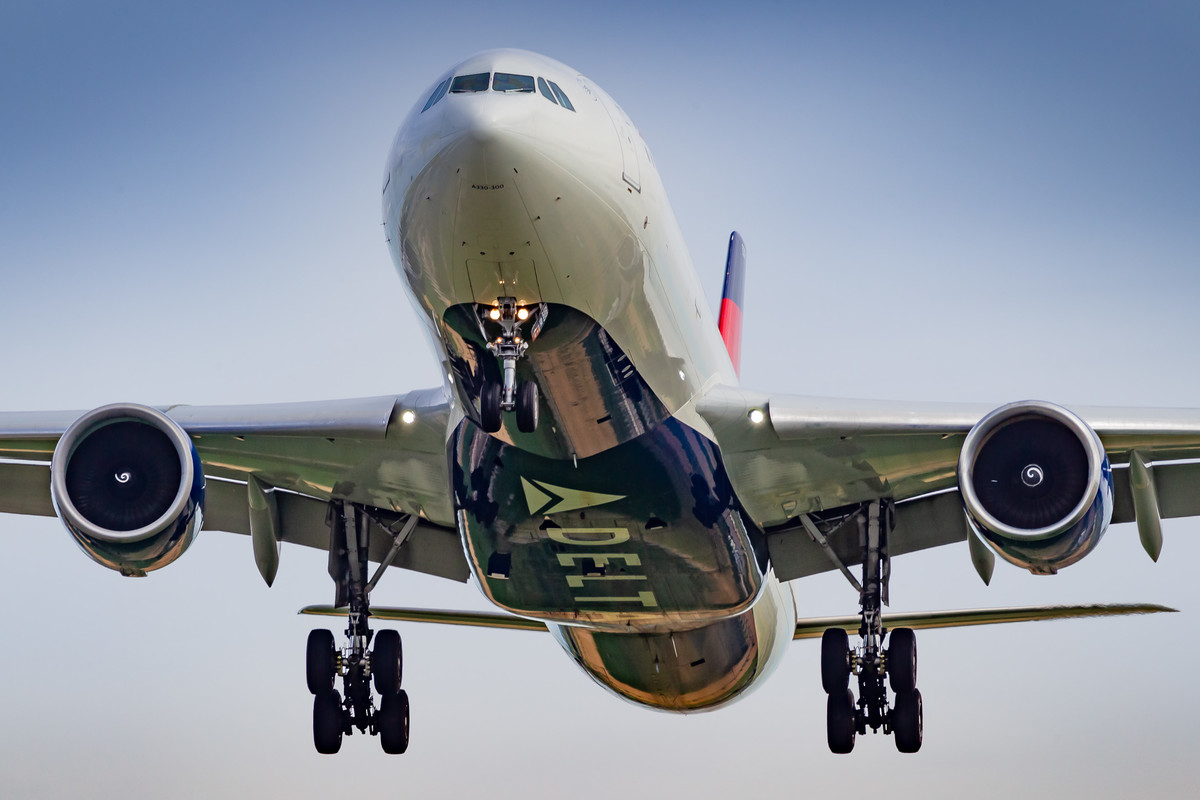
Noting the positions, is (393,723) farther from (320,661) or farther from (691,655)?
(691,655)

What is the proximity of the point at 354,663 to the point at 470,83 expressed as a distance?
8.33m

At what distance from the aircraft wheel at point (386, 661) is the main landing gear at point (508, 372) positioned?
222 inches

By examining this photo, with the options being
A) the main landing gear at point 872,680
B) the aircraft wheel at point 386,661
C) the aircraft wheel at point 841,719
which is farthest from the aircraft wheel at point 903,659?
the aircraft wheel at point 386,661

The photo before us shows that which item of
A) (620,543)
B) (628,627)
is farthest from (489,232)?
(628,627)

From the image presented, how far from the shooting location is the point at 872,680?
56.0 ft

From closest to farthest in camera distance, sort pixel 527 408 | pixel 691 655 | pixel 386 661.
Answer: pixel 527 408, pixel 386 661, pixel 691 655

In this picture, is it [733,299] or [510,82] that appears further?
[733,299]

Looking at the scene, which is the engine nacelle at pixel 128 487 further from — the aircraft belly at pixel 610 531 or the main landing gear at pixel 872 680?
the main landing gear at pixel 872 680

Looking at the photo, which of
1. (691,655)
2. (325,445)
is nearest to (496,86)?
(325,445)

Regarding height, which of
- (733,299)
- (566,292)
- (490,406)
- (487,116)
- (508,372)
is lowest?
(490,406)

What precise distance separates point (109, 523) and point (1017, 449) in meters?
8.99

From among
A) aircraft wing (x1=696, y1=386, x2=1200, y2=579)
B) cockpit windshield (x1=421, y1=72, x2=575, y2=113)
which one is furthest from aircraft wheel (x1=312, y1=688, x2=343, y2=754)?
cockpit windshield (x1=421, y1=72, x2=575, y2=113)

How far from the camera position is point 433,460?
15.9 m

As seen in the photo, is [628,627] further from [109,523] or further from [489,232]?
[489,232]
